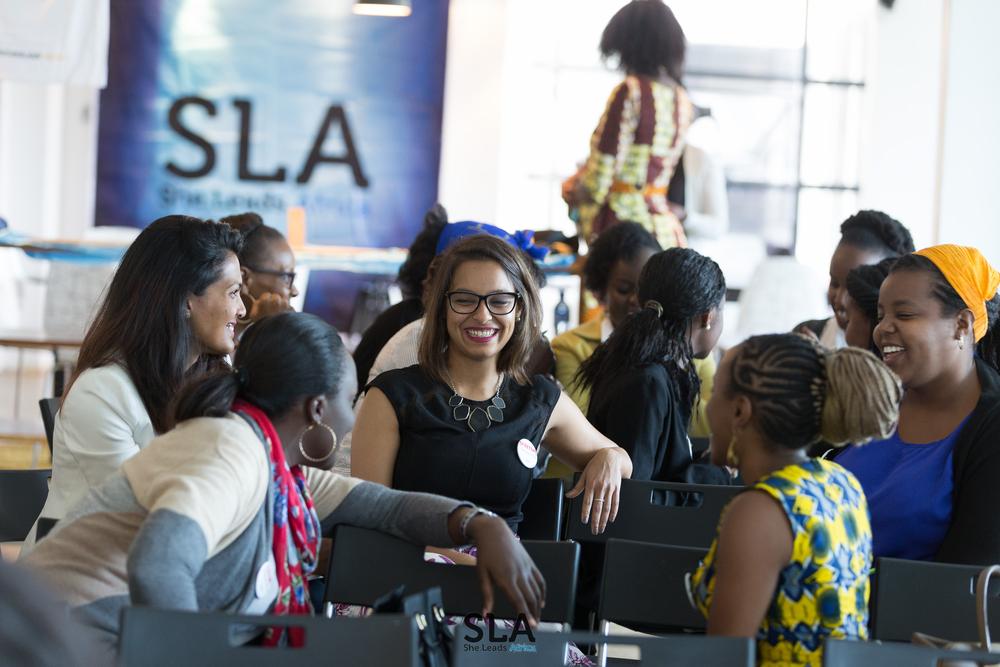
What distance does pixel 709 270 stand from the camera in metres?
3.41

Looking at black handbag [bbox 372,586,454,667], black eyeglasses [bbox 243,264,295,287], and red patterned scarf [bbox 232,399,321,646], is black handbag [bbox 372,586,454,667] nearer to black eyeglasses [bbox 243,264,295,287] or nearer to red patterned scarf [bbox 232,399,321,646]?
red patterned scarf [bbox 232,399,321,646]

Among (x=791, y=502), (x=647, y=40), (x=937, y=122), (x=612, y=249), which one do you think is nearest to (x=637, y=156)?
(x=647, y=40)

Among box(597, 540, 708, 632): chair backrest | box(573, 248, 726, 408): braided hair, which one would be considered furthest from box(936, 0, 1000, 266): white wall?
box(597, 540, 708, 632): chair backrest

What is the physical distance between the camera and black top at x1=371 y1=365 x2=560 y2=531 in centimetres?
283

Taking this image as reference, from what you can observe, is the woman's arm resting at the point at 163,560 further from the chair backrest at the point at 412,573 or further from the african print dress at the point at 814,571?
the african print dress at the point at 814,571

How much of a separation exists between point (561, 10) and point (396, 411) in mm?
6860

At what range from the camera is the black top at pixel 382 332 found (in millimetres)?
3811

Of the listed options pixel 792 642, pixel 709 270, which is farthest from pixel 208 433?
pixel 709 270

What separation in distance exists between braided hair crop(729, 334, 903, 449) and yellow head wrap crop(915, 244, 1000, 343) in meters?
0.83

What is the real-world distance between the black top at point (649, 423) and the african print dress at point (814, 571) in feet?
3.93

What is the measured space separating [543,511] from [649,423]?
416 millimetres

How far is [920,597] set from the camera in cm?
229

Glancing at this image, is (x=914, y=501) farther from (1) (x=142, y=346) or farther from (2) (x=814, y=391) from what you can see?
(1) (x=142, y=346)

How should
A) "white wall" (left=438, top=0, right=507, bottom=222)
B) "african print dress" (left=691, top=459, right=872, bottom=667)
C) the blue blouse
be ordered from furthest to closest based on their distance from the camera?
"white wall" (left=438, top=0, right=507, bottom=222) → the blue blouse → "african print dress" (left=691, top=459, right=872, bottom=667)
